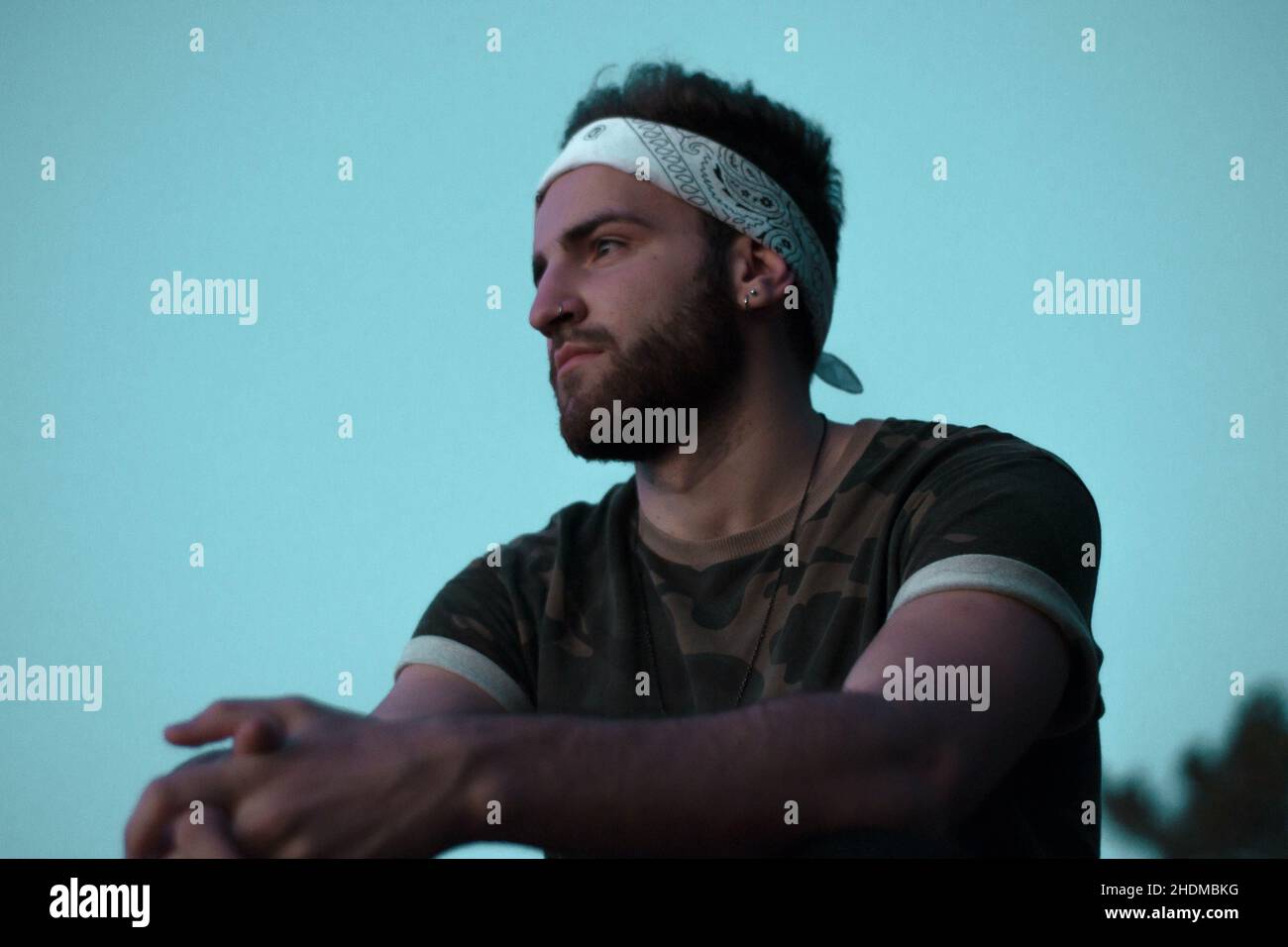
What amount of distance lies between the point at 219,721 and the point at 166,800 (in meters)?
0.12

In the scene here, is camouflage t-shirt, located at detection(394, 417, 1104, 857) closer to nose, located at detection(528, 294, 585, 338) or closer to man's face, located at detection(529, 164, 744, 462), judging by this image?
man's face, located at detection(529, 164, 744, 462)

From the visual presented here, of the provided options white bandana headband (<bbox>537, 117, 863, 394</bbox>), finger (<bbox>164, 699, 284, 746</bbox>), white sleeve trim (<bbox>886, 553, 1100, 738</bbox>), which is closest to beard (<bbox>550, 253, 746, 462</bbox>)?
white bandana headband (<bbox>537, 117, 863, 394</bbox>)

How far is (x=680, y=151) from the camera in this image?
3.69m

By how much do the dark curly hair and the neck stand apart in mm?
434

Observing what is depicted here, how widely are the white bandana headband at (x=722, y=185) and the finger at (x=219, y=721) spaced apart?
2140 millimetres

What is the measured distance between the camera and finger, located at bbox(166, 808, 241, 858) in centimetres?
173

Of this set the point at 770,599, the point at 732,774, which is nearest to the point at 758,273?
the point at 770,599

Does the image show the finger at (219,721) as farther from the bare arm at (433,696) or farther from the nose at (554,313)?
the nose at (554,313)

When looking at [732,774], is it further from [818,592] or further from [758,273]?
[758,273]

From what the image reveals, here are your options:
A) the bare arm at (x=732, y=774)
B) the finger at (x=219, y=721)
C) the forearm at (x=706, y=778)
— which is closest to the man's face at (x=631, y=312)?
the bare arm at (x=732, y=774)
